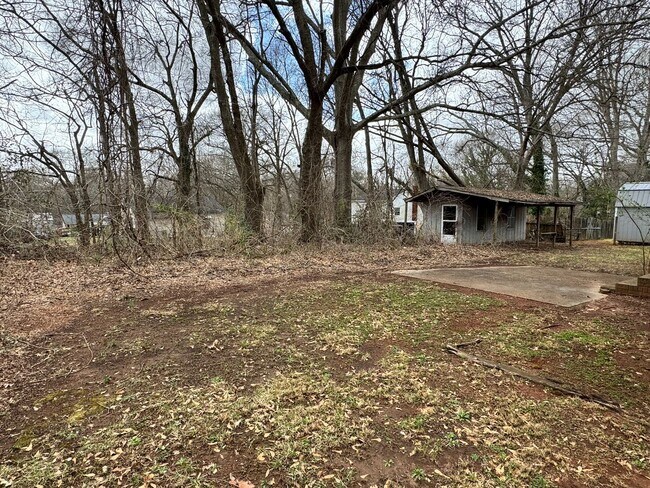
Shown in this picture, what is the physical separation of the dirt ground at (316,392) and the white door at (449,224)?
10200 millimetres

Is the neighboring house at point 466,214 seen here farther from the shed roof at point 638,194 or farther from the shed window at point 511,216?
the shed roof at point 638,194

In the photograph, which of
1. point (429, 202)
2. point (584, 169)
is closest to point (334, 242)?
point (429, 202)

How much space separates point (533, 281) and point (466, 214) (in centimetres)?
880

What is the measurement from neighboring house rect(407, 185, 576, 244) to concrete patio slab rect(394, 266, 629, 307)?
6.25 meters

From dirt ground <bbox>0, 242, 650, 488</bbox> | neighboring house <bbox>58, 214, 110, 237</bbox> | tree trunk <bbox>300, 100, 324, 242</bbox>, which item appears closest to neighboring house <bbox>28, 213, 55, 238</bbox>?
neighboring house <bbox>58, 214, 110, 237</bbox>

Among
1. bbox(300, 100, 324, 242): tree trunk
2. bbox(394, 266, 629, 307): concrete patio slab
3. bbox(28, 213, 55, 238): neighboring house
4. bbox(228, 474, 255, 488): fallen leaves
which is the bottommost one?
bbox(228, 474, 255, 488): fallen leaves

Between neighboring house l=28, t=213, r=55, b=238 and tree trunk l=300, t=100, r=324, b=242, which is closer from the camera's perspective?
neighboring house l=28, t=213, r=55, b=238

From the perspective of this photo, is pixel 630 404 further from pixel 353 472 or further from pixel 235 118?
pixel 235 118

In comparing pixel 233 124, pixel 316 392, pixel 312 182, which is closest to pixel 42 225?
pixel 233 124

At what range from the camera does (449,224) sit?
15.9 metres

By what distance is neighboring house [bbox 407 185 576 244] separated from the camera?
1530cm

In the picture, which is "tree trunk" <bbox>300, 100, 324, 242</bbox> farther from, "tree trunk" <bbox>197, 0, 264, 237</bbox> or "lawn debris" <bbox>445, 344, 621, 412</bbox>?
"lawn debris" <bbox>445, 344, 621, 412</bbox>

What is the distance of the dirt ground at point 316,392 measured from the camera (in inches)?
77.4

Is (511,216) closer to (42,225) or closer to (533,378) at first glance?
(533,378)
